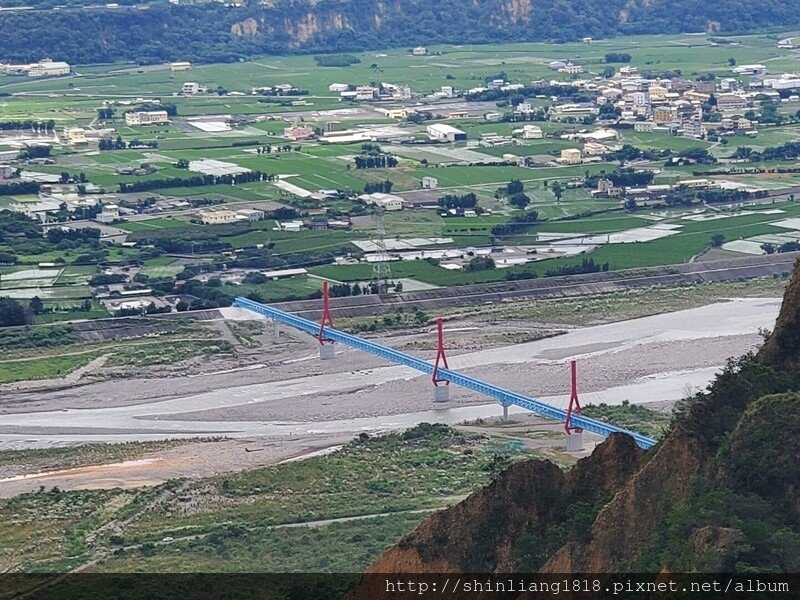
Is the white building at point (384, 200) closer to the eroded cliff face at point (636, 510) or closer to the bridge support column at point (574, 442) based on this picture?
the bridge support column at point (574, 442)

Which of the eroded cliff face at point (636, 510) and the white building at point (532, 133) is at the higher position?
the eroded cliff face at point (636, 510)

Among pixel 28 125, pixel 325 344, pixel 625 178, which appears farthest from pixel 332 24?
pixel 325 344

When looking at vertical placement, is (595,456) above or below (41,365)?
above

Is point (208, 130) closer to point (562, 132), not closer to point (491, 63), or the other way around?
point (562, 132)

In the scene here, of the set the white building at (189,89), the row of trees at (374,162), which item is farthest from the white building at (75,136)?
the white building at (189,89)

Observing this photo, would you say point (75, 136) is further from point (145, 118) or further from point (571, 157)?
point (571, 157)

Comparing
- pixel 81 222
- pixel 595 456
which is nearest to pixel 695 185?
pixel 81 222

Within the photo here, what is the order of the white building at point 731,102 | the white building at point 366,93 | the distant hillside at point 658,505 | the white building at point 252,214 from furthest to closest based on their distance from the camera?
the white building at point 366,93 < the white building at point 731,102 < the white building at point 252,214 < the distant hillside at point 658,505
